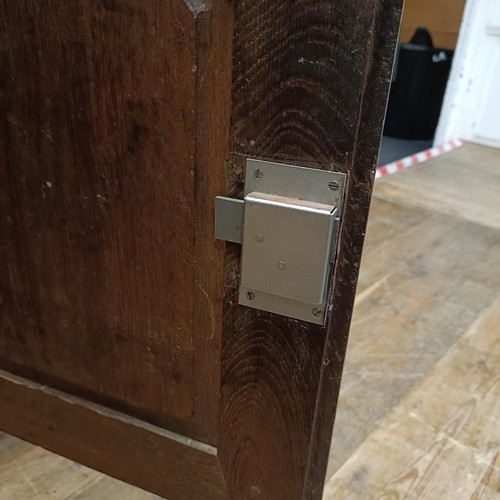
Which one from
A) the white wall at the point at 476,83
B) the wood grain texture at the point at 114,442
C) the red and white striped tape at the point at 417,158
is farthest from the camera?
the white wall at the point at 476,83

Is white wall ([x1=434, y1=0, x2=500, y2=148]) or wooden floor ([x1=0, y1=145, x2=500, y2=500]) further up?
white wall ([x1=434, y1=0, x2=500, y2=148])

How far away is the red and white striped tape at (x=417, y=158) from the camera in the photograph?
2.99 m

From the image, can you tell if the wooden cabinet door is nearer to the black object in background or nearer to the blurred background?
the blurred background

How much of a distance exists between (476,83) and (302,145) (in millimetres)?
3433

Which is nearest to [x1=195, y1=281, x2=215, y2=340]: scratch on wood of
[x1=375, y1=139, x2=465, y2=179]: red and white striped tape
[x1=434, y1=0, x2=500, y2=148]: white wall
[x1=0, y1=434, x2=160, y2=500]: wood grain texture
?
[x1=0, y1=434, x2=160, y2=500]: wood grain texture

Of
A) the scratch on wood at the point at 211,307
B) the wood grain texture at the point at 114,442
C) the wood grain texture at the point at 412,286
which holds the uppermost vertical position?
the scratch on wood at the point at 211,307

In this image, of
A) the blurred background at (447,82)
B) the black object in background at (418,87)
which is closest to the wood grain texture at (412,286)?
the blurred background at (447,82)

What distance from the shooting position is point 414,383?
139cm

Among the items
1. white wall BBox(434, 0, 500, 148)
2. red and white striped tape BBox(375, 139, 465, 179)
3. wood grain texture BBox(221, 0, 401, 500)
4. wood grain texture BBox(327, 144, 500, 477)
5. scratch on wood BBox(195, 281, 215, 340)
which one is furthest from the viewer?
white wall BBox(434, 0, 500, 148)

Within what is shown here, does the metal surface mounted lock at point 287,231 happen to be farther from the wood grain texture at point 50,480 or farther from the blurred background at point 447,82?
the blurred background at point 447,82

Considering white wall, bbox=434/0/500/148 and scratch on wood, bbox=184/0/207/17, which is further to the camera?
white wall, bbox=434/0/500/148

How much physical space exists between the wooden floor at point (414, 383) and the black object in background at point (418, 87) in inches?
64.5

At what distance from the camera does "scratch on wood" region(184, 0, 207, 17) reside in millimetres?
542

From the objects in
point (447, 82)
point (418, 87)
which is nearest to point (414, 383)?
point (447, 82)
